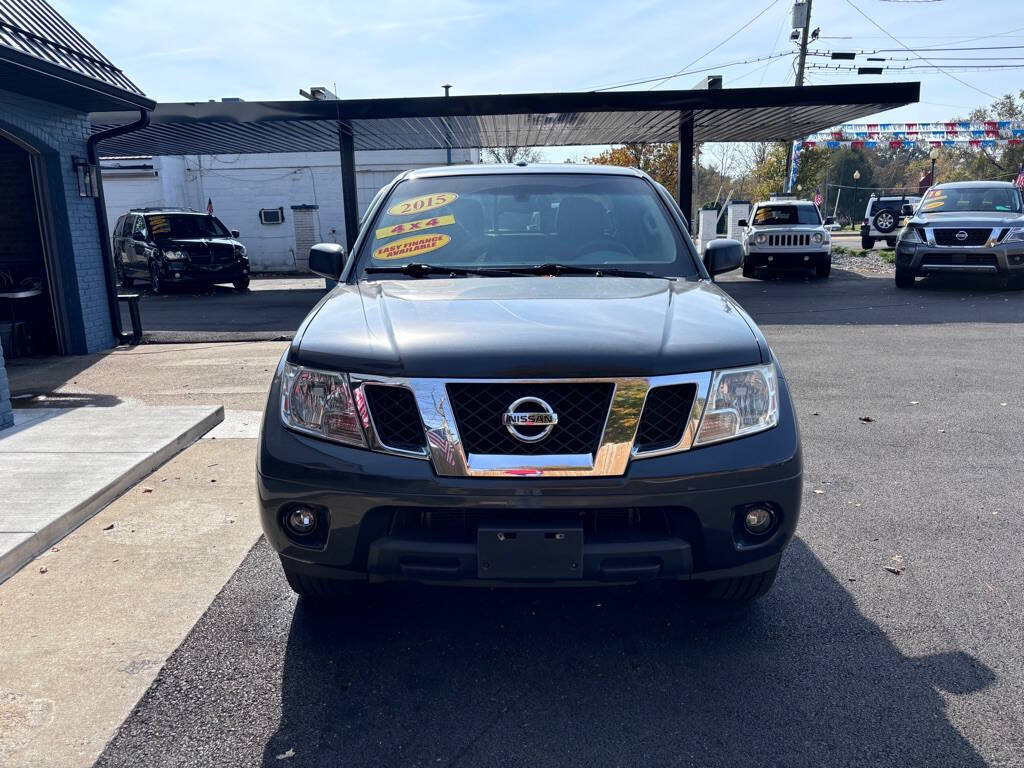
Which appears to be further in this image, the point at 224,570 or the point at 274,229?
the point at 274,229

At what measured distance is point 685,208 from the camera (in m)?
16.7

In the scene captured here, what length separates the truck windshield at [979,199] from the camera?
48.9 ft

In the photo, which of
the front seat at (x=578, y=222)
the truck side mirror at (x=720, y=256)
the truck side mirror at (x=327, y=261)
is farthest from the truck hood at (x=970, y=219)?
the truck side mirror at (x=327, y=261)

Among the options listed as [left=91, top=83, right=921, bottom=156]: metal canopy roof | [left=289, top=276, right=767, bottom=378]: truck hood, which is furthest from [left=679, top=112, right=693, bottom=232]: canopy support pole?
[left=289, top=276, right=767, bottom=378]: truck hood

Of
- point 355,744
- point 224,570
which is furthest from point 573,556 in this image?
point 224,570

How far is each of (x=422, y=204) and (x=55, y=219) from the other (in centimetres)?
716

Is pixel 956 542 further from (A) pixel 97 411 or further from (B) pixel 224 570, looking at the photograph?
(A) pixel 97 411

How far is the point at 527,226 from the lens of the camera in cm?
398

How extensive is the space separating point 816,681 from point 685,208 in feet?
49.1

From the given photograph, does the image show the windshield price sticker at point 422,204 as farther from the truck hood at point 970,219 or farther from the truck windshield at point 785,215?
the truck windshield at point 785,215

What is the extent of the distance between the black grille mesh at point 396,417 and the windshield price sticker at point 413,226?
160cm

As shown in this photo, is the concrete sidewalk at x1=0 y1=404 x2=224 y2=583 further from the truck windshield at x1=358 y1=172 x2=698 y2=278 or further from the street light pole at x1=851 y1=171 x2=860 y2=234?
the street light pole at x1=851 y1=171 x2=860 y2=234

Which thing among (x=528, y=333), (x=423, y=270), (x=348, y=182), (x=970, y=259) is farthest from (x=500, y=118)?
(x=528, y=333)

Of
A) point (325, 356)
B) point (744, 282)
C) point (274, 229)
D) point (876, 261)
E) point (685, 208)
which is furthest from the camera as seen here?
point (274, 229)
